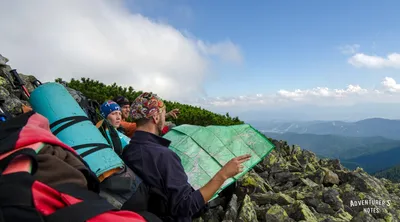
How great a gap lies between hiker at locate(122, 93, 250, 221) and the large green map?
195 cm

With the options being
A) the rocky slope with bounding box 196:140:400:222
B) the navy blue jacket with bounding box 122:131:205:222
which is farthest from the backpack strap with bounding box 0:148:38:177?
the rocky slope with bounding box 196:140:400:222

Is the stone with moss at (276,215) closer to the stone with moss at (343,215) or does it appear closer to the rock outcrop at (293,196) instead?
the rock outcrop at (293,196)

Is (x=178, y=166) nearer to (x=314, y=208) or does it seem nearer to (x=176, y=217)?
(x=176, y=217)

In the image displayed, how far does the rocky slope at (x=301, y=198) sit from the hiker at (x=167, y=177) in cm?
210

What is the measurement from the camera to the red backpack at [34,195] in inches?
69.9

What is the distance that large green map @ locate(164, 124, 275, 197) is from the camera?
6.59 meters

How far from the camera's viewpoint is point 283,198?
7.49m

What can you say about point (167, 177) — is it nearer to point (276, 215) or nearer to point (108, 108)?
point (276, 215)

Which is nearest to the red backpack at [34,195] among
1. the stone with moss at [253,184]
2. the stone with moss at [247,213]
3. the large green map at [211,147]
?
the large green map at [211,147]

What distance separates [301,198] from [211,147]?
9.54 ft

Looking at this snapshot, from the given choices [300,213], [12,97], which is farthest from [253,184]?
[12,97]

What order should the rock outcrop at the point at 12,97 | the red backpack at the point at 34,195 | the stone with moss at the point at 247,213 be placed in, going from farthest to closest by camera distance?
1. the stone with moss at the point at 247,213
2. the rock outcrop at the point at 12,97
3. the red backpack at the point at 34,195

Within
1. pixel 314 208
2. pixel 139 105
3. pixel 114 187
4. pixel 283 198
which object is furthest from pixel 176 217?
pixel 314 208

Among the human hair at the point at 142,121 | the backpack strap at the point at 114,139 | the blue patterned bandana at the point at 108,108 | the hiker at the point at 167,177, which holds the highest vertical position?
the blue patterned bandana at the point at 108,108
